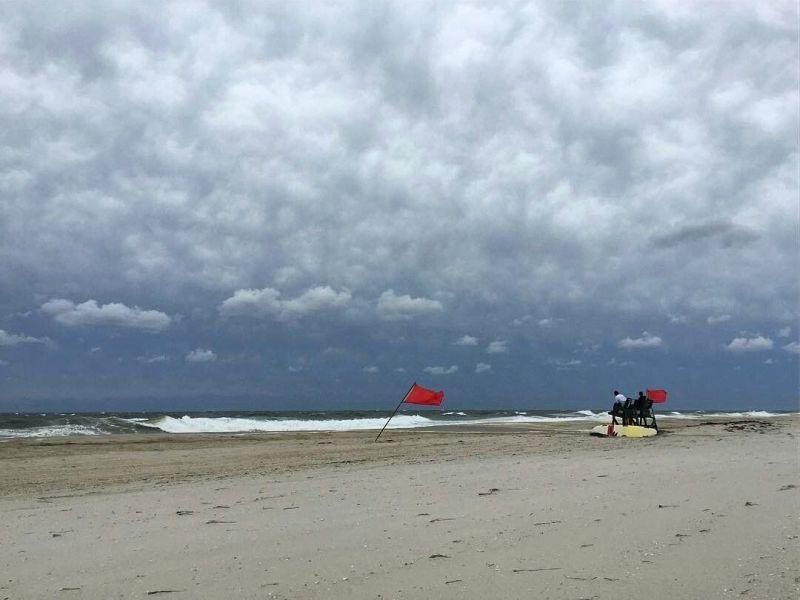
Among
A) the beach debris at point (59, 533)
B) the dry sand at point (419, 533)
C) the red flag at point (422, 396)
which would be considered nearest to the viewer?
the dry sand at point (419, 533)

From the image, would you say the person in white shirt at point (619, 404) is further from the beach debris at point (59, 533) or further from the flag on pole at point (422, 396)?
the beach debris at point (59, 533)

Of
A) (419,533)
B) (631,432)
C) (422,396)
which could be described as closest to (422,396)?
(422,396)

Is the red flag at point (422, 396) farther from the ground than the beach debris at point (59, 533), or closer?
farther from the ground

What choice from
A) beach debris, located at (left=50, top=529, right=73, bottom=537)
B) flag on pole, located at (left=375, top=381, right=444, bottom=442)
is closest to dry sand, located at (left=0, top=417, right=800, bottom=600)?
beach debris, located at (left=50, top=529, right=73, bottom=537)

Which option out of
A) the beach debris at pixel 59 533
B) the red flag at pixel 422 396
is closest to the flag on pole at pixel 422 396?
the red flag at pixel 422 396

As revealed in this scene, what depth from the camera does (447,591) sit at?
5.03 m

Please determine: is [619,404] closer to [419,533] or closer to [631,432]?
[631,432]

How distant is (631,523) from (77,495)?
8970 mm

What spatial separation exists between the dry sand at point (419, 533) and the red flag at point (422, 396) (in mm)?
10618

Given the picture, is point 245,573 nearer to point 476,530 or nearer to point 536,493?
point 476,530

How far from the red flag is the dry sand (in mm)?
10618

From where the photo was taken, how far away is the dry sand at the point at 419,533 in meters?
5.18

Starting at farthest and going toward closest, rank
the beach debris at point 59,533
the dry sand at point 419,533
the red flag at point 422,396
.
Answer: the red flag at point 422,396 → the beach debris at point 59,533 → the dry sand at point 419,533

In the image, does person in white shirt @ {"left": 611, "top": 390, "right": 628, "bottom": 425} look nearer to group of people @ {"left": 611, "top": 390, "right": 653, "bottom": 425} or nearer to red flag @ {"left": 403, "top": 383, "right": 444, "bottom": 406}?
group of people @ {"left": 611, "top": 390, "right": 653, "bottom": 425}
